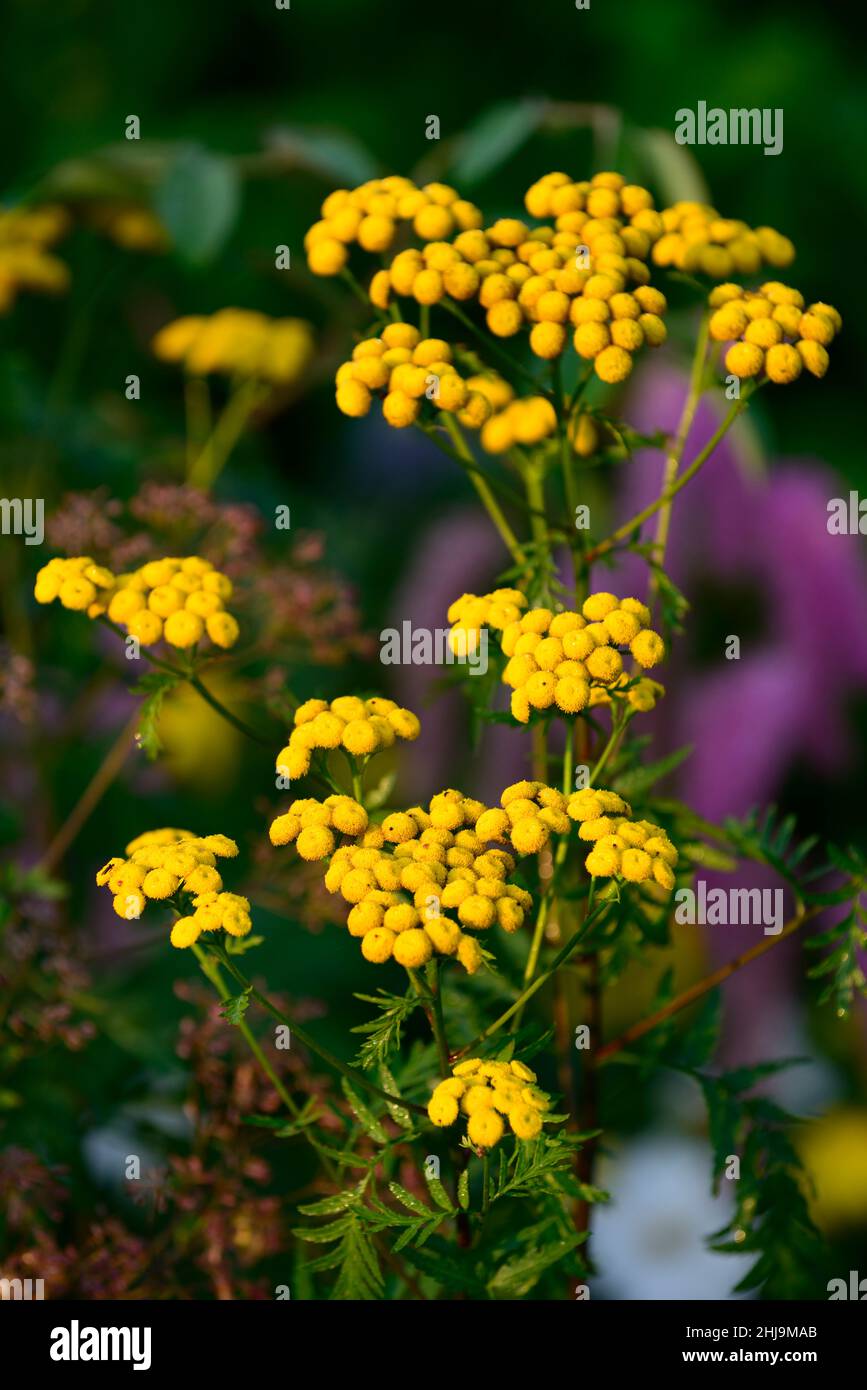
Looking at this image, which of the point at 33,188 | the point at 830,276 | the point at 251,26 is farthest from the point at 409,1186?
the point at 251,26

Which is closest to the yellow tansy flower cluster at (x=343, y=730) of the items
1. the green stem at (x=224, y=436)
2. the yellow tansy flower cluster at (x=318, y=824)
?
the yellow tansy flower cluster at (x=318, y=824)

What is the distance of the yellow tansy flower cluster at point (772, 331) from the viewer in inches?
23.6

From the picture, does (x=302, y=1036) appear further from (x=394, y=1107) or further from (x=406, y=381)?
(x=406, y=381)

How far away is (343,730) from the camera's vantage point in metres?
0.56

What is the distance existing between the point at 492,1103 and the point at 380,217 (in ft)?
1.28

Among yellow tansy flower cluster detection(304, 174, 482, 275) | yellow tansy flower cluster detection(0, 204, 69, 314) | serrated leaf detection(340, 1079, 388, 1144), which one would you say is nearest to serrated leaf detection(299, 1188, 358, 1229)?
serrated leaf detection(340, 1079, 388, 1144)

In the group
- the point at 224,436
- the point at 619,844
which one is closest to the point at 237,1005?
the point at 619,844

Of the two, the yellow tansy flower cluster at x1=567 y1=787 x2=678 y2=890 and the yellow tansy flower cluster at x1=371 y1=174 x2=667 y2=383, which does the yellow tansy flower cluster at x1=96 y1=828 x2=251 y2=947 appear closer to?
the yellow tansy flower cluster at x1=567 y1=787 x2=678 y2=890

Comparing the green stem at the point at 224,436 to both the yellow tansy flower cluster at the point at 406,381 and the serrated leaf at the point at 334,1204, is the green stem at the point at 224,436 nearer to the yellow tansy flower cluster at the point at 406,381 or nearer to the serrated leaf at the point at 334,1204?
the yellow tansy flower cluster at the point at 406,381

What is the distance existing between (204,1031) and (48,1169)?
101mm

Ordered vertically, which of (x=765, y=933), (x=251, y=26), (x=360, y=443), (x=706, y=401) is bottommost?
(x=765, y=933)

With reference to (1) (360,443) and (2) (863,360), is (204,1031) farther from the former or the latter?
(2) (863,360)

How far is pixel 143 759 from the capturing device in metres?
1.04

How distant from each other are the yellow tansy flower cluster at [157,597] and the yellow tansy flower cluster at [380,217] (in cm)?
16
